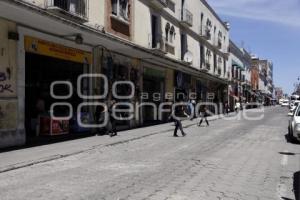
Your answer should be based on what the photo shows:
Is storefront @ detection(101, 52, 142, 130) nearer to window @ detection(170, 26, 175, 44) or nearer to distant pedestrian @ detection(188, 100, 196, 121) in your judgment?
window @ detection(170, 26, 175, 44)

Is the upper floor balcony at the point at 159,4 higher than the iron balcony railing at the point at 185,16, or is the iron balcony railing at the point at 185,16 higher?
the iron balcony railing at the point at 185,16

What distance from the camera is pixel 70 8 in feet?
56.5

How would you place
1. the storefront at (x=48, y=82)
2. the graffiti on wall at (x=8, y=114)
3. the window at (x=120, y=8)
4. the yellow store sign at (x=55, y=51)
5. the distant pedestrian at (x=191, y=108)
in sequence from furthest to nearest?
the distant pedestrian at (x=191, y=108), the window at (x=120, y=8), the storefront at (x=48, y=82), the yellow store sign at (x=55, y=51), the graffiti on wall at (x=8, y=114)

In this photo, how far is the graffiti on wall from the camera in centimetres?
1406

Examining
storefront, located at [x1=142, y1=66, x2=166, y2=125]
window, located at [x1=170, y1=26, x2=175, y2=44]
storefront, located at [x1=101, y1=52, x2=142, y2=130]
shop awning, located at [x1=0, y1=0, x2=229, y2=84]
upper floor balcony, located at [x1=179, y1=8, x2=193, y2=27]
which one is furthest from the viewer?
upper floor balcony, located at [x1=179, y1=8, x2=193, y2=27]

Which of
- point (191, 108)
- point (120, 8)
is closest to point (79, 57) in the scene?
point (120, 8)

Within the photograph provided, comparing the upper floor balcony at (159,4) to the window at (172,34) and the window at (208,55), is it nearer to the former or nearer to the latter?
the window at (172,34)

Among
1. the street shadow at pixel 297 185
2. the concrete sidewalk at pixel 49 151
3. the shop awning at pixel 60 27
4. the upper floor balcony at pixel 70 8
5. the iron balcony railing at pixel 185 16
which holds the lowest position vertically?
the street shadow at pixel 297 185

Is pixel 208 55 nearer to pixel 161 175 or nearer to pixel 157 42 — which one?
pixel 157 42

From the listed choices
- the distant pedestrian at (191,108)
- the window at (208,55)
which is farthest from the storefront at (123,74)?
the window at (208,55)

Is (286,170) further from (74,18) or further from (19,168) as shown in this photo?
(74,18)

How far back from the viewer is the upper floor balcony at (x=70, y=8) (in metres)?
15.7

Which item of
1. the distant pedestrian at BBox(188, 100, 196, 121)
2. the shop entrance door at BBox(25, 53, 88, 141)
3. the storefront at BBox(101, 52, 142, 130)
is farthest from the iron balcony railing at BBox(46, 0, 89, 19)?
the distant pedestrian at BBox(188, 100, 196, 121)

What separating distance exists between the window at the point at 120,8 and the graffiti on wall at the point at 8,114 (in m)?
8.80
